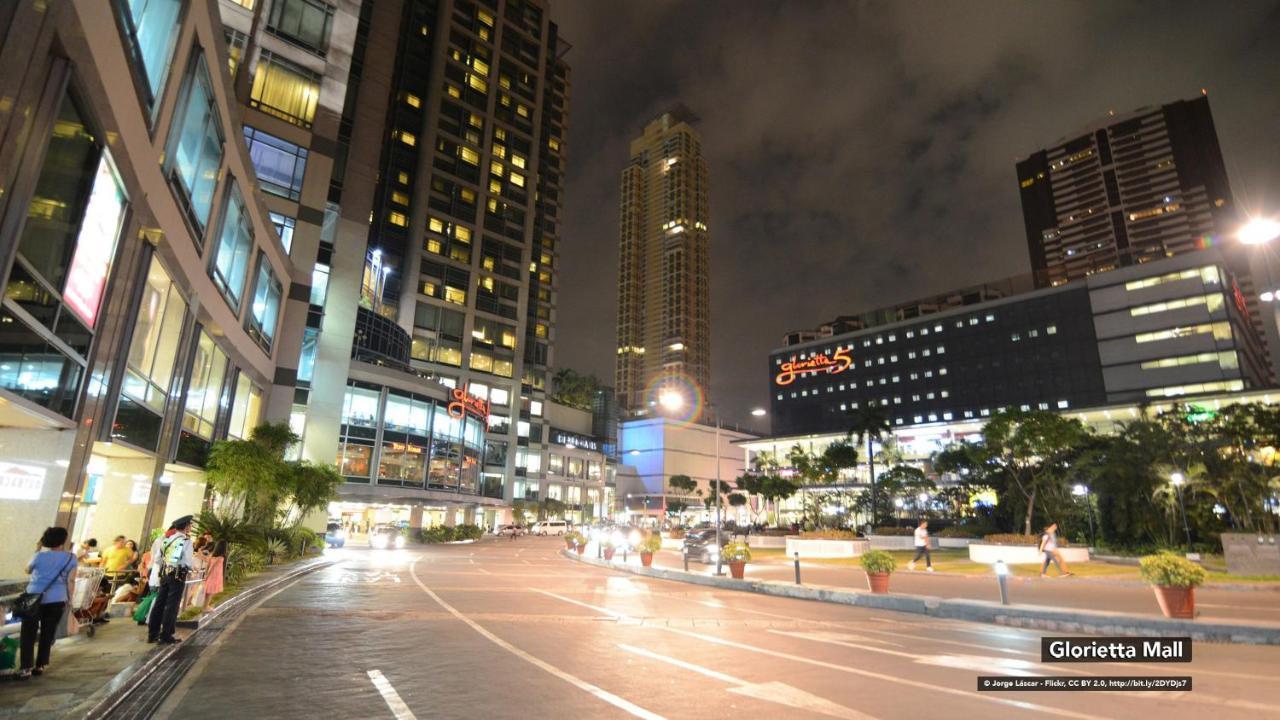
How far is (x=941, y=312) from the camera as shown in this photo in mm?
119438

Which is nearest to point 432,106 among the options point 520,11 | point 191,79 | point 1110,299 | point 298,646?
point 520,11

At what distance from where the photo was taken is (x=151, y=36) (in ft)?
45.4

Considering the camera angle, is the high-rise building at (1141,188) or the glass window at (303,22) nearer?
the glass window at (303,22)

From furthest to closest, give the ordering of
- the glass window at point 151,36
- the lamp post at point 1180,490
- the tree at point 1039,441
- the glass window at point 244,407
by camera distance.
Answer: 1. the tree at point 1039,441
2. the lamp post at point 1180,490
3. the glass window at point 244,407
4. the glass window at point 151,36

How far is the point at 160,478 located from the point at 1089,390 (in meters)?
113

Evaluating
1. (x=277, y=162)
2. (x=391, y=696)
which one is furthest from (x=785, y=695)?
(x=277, y=162)

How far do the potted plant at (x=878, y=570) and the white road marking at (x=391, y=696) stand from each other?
1396 cm

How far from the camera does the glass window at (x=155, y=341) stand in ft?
53.2

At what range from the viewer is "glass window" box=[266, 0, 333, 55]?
3656cm

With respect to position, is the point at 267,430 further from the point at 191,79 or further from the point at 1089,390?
the point at 1089,390

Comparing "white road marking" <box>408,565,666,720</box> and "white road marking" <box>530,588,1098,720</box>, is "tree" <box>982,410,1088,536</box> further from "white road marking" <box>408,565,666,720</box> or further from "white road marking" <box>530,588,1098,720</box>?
"white road marking" <box>408,565,666,720</box>

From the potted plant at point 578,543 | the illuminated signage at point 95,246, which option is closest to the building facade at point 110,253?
the illuminated signage at point 95,246

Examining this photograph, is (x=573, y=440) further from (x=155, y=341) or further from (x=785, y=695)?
(x=785, y=695)

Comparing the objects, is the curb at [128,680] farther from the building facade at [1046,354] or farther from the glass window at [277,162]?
the building facade at [1046,354]
